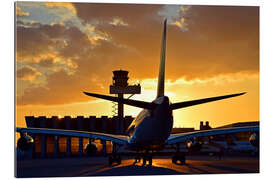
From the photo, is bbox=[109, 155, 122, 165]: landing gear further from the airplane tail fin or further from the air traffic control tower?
the air traffic control tower

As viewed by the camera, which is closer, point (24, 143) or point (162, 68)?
point (162, 68)

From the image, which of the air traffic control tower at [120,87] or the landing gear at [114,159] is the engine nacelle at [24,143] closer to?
the landing gear at [114,159]

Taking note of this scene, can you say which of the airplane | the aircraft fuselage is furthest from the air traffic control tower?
the aircraft fuselage

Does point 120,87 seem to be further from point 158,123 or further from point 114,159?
point 158,123

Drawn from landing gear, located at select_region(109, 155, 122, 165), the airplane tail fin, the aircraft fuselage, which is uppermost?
the airplane tail fin

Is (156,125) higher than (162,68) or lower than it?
lower

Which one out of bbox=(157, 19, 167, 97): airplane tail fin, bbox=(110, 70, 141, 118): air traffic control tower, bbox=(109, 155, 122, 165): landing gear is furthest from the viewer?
bbox=(110, 70, 141, 118): air traffic control tower

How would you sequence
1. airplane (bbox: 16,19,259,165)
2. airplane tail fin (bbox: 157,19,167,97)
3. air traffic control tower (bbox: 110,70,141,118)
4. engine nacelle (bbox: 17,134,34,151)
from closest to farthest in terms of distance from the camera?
airplane (bbox: 16,19,259,165) → airplane tail fin (bbox: 157,19,167,97) → engine nacelle (bbox: 17,134,34,151) → air traffic control tower (bbox: 110,70,141,118)

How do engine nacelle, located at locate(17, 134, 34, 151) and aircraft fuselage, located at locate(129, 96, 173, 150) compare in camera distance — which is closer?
aircraft fuselage, located at locate(129, 96, 173, 150)

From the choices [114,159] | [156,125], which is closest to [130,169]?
[156,125]

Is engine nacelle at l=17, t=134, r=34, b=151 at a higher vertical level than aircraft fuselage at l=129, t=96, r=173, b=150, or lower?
lower

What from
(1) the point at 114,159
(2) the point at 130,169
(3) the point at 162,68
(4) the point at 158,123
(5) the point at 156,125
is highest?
(3) the point at 162,68

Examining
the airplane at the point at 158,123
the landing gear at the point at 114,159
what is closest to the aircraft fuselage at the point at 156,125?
the airplane at the point at 158,123

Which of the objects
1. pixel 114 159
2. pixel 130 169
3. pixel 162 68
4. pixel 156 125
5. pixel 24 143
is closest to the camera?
pixel 156 125
